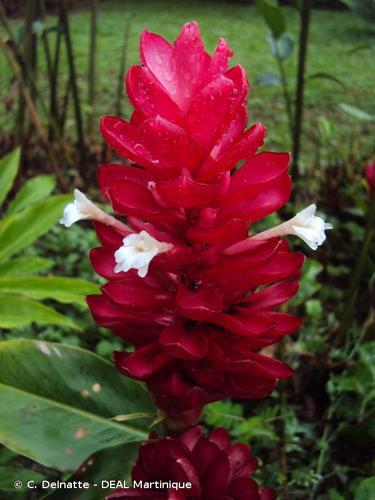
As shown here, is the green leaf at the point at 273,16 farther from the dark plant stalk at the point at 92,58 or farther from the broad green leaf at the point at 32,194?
the dark plant stalk at the point at 92,58

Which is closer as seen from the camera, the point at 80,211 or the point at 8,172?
the point at 80,211

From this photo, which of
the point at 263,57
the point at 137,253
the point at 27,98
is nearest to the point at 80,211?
the point at 137,253

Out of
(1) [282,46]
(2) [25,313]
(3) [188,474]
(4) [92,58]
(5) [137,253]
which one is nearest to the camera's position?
(5) [137,253]

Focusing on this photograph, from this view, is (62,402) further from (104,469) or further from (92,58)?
(92,58)

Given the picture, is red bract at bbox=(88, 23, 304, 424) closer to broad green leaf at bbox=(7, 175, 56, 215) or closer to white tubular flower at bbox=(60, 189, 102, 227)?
white tubular flower at bbox=(60, 189, 102, 227)

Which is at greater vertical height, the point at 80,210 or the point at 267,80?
the point at 80,210

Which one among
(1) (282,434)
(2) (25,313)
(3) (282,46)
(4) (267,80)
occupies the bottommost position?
(1) (282,434)

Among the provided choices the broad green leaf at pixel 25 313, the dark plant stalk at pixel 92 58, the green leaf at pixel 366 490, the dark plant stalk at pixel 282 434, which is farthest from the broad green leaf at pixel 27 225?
the dark plant stalk at pixel 92 58
